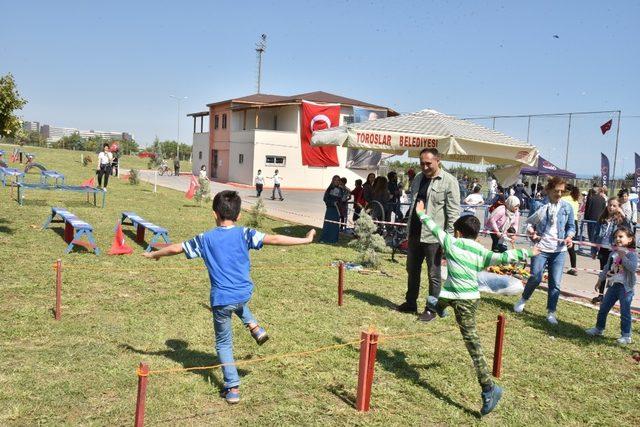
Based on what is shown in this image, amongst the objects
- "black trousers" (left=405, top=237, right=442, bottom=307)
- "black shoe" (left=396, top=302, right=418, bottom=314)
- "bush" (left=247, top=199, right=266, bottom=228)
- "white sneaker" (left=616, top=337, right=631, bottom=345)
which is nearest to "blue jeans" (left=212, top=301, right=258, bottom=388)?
"black trousers" (left=405, top=237, right=442, bottom=307)

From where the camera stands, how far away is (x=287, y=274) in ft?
29.1

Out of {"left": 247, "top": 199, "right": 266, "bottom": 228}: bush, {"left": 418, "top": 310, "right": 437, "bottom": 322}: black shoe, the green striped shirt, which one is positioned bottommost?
{"left": 418, "top": 310, "right": 437, "bottom": 322}: black shoe

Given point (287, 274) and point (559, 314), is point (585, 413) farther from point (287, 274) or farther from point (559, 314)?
point (287, 274)

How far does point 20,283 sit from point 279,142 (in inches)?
1258

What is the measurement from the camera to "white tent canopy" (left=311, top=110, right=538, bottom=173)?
36.1 feet

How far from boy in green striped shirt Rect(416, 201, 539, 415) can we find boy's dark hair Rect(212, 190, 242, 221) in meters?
1.70

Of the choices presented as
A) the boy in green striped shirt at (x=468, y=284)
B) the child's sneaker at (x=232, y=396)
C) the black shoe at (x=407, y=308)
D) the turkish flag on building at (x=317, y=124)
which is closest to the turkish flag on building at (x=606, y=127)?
the turkish flag on building at (x=317, y=124)

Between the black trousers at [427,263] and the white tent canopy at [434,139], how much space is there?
15.3ft

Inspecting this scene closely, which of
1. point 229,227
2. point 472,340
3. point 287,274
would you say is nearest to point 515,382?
point 472,340

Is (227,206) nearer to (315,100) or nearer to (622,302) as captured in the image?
(622,302)

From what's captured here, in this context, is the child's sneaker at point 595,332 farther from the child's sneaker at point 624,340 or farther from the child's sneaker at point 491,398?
the child's sneaker at point 491,398

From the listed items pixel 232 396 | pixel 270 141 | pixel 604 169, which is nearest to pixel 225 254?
pixel 232 396

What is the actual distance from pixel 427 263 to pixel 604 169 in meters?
18.7

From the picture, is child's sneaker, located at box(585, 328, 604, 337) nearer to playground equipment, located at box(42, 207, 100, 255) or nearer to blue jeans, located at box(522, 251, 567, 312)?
blue jeans, located at box(522, 251, 567, 312)
